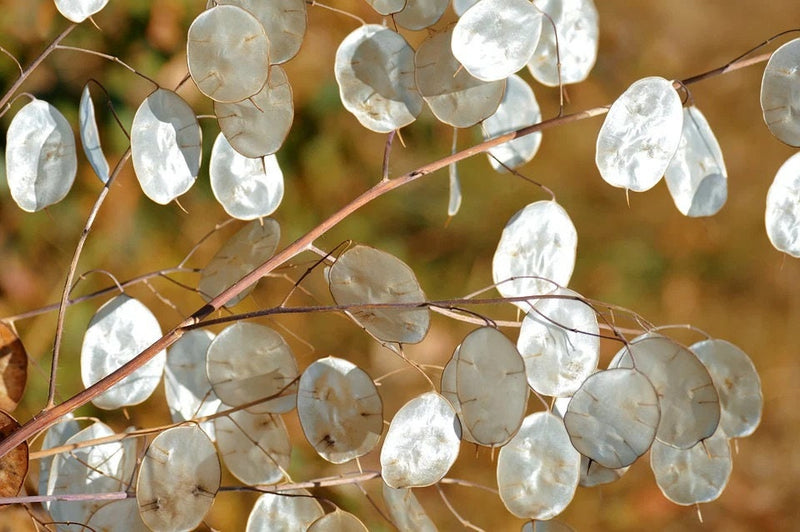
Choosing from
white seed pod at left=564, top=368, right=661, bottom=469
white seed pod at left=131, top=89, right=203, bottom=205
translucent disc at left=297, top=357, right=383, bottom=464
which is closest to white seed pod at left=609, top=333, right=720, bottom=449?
white seed pod at left=564, top=368, right=661, bottom=469

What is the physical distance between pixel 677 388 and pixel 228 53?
0.25 m

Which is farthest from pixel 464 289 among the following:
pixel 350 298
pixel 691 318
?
pixel 350 298

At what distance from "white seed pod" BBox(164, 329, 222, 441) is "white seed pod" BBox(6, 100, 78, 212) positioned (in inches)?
4.3

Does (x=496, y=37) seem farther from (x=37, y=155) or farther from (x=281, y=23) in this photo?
(x=37, y=155)

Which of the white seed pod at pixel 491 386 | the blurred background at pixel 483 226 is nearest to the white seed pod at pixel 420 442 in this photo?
the white seed pod at pixel 491 386

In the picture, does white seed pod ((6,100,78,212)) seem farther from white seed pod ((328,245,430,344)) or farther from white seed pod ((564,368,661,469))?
white seed pod ((564,368,661,469))

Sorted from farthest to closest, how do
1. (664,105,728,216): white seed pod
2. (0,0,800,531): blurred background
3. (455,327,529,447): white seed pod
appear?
(0,0,800,531): blurred background < (664,105,728,216): white seed pod < (455,327,529,447): white seed pod

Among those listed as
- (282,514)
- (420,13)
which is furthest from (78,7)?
(282,514)

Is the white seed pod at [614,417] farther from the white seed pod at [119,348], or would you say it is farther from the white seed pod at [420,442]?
the white seed pod at [119,348]

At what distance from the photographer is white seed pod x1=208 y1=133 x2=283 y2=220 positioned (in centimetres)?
42

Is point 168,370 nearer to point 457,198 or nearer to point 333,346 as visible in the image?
point 457,198

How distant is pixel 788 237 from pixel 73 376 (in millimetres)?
787

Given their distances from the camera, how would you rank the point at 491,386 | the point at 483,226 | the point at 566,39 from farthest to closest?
the point at 483,226 < the point at 566,39 < the point at 491,386

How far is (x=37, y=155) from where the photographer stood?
41 centimetres
